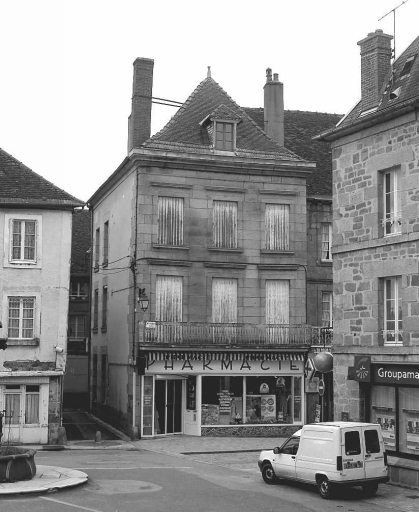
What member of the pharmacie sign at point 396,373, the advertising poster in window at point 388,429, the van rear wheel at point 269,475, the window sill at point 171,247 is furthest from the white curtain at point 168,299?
the advertising poster in window at point 388,429

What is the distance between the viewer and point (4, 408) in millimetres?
27969

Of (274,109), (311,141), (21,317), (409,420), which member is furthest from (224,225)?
(409,420)

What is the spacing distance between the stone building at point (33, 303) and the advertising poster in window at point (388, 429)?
1258 cm

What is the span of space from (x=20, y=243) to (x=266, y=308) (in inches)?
387

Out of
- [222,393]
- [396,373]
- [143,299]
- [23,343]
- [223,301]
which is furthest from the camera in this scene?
[223,301]

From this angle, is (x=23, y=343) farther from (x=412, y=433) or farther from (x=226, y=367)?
(x=412, y=433)

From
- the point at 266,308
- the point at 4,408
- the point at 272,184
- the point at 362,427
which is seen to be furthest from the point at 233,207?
the point at 362,427

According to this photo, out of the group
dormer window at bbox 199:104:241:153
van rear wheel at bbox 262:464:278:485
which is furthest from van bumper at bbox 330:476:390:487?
dormer window at bbox 199:104:241:153

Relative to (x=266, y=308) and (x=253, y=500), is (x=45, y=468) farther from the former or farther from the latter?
(x=266, y=308)

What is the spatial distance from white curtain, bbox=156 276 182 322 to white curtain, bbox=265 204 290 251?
4.09 meters

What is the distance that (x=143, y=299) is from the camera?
29.5 meters

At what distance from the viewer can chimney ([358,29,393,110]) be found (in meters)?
21.8

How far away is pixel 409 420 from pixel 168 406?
1347 centimetres

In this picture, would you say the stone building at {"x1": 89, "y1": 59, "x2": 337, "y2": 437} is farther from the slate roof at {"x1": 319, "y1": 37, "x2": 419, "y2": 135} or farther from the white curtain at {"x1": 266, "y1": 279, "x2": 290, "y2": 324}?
the slate roof at {"x1": 319, "y1": 37, "x2": 419, "y2": 135}
